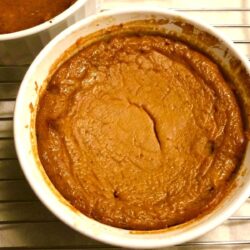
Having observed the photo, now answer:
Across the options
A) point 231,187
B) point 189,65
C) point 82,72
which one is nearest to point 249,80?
point 189,65

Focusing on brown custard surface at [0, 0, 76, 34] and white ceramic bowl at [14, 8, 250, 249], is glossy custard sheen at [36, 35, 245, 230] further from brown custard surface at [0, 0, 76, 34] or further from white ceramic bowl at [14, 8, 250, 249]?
brown custard surface at [0, 0, 76, 34]

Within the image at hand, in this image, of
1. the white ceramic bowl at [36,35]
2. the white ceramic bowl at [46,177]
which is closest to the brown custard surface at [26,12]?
the white ceramic bowl at [36,35]

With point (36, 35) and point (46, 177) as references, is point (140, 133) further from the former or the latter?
point (36, 35)

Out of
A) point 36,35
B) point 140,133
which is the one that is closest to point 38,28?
point 36,35

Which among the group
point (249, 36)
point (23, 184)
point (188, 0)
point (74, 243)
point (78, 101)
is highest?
point (188, 0)

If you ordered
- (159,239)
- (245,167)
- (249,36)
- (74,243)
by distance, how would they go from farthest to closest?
(249,36)
(74,243)
(245,167)
(159,239)

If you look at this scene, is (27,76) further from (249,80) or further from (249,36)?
(249,36)
